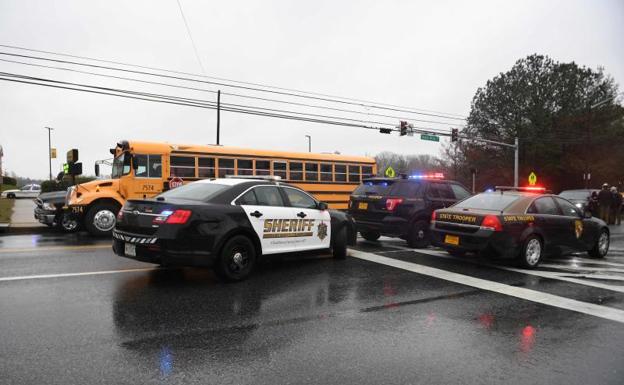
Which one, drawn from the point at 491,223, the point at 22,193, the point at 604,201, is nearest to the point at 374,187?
the point at 491,223

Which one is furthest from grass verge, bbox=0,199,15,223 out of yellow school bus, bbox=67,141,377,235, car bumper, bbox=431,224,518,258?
car bumper, bbox=431,224,518,258

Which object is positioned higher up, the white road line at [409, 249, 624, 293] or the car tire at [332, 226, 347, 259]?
the car tire at [332, 226, 347, 259]

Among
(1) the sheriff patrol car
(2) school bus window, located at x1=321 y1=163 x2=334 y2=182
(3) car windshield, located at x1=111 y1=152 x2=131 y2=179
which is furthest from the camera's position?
(2) school bus window, located at x1=321 y1=163 x2=334 y2=182

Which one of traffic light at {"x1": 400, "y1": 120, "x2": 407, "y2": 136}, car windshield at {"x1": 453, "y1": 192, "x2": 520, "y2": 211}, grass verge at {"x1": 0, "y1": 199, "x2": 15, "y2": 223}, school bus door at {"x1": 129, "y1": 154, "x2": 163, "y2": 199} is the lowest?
grass verge at {"x1": 0, "y1": 199, "x2": 15, "y2": 223}

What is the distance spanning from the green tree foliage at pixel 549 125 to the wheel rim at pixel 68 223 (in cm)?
4238

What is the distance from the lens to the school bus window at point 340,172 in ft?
60.0

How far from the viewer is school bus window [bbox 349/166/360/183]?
18672 millimetres

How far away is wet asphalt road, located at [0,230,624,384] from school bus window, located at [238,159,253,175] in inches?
328

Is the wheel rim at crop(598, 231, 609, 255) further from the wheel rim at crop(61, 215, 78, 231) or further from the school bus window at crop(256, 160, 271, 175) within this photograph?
the wheel rim at crop(61, 215, 78, 231)

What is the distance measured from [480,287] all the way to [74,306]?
535 centimetres

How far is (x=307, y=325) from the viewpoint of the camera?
4625 mm

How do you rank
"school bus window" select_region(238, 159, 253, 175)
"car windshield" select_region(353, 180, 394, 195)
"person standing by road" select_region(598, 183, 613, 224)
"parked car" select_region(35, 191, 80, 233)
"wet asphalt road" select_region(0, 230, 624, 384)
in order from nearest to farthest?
"wet asphalt road" select_region(0, 230, 624, 384)
"car windshield" select_region(353, 180, 394, 195)
"parked car" select_region(35, 191, 80, 233)
"school bus window" select_region(238, 159, 253, 175)
"person standing by road" select_region(598, 183, 613, 224)

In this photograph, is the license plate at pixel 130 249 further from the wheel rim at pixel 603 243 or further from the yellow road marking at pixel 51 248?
the wheel rim at pixel 603 243

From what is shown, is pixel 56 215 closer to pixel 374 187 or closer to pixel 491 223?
pixel 374 187
